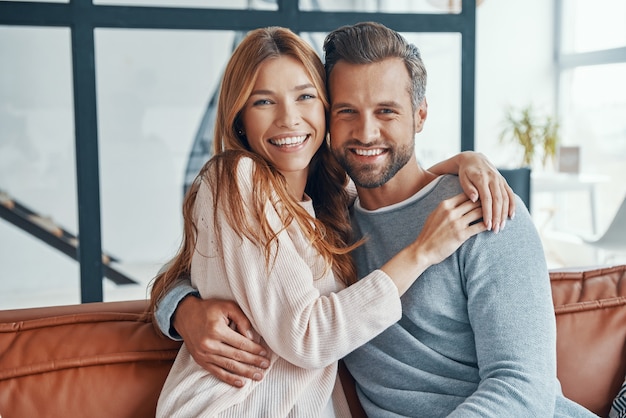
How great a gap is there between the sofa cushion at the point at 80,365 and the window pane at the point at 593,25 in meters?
5.26

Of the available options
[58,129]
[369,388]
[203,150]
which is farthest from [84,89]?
[369,388]

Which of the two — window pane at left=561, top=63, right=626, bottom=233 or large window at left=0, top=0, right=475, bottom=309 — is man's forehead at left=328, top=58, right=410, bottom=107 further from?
window pane at left=561, top=63, right=626, bottom=233

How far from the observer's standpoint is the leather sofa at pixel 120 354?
1341 millimetres

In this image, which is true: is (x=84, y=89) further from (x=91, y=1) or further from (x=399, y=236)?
(x=399, y=236)

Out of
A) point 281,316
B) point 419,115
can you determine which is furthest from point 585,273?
point 281,316

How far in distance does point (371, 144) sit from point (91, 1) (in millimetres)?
2272

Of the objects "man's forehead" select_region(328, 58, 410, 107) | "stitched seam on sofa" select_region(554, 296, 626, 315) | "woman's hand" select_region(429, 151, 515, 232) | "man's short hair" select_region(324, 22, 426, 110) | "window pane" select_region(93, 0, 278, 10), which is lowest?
"stitched seam on sofa" select_region(554, 296, 626, 315)

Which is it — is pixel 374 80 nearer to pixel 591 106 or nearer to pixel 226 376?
pixel 226 376

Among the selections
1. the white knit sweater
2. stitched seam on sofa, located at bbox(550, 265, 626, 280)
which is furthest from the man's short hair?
stitched seam on sofa, located at bbox(550, 265, 626, 280)

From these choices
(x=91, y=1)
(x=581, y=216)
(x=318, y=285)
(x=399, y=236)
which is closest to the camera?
(x=318, y=285)

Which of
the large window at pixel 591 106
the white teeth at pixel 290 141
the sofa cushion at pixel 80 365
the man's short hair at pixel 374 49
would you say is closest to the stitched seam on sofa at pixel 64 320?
the sofa cushion at pixel 80 365

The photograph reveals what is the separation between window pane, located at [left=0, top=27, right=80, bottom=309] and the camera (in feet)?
10.9

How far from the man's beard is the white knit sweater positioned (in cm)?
24

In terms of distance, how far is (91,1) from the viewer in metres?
3.30
